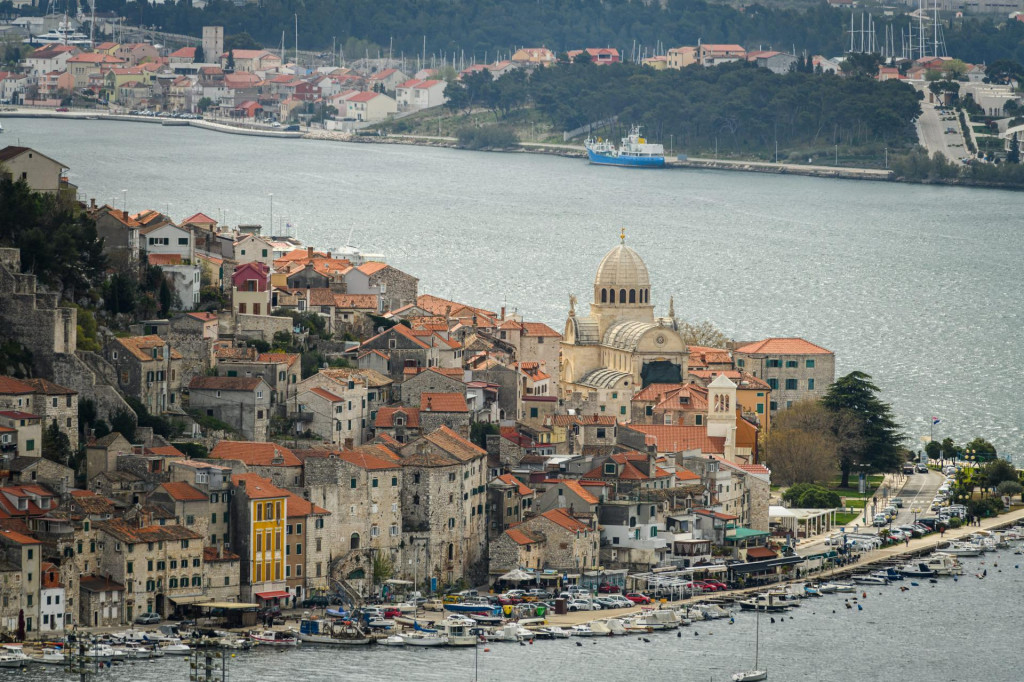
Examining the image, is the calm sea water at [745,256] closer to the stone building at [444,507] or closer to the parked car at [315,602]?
the stone building at [444,507]

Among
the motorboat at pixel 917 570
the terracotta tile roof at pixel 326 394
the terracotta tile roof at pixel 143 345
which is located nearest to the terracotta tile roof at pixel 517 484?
the terracotta tile roof at pixel 326 394

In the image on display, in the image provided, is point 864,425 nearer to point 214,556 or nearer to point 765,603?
point 765,603

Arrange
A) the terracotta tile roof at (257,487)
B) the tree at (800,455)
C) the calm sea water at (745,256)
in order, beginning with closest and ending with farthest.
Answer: the terracotta tile roof at (257,487)
the tree at (800,455)
the calm sea water at (745,256)

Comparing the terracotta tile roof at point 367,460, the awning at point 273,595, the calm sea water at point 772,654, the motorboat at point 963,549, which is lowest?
the calm sea water at point 772,654

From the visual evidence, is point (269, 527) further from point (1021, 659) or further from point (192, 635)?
point (1021, 659)

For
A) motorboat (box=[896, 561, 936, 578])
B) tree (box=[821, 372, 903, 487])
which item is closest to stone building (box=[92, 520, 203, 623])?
motorboat (box=[896, 561, 936, 578])

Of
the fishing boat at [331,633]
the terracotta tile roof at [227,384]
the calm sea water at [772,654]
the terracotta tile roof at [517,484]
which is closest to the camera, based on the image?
the calm sea water at [772,654]

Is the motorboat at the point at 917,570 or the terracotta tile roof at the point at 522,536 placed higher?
the terracotta tile roof at the point at 522,536

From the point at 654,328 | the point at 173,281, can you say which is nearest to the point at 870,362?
the point at 654,328
